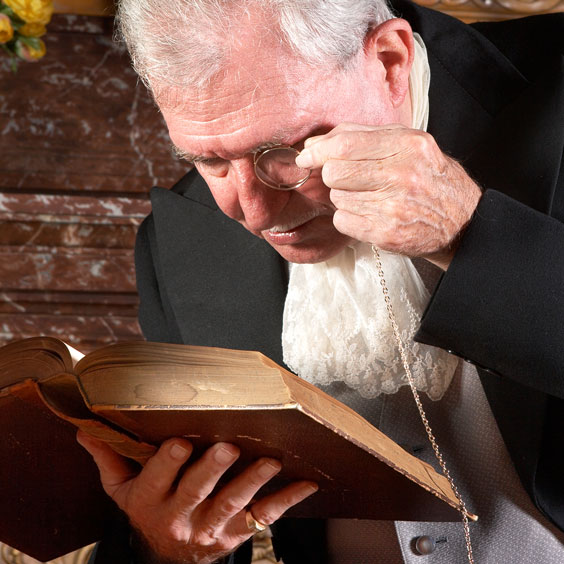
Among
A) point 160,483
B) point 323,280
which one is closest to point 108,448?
point 160,483

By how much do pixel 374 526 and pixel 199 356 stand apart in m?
0.76

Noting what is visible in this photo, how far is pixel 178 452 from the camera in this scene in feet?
2.66

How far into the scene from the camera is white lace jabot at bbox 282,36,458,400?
1.28 metres

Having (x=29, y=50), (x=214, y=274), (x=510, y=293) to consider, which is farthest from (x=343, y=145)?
(x=29, y=50)

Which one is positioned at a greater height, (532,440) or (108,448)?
(108,448)

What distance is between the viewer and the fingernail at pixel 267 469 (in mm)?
829

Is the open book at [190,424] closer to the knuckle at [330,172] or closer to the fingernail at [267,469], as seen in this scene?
the fingernail at [267,469]

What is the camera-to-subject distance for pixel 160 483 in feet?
2.86

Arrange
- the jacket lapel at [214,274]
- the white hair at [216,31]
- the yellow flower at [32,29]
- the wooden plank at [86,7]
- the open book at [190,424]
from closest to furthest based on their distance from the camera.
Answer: the open book at [190,424] < the white hair at [216,31] < the jacket lapel at [214,274] < the yellow flower at [32,29] < the wooden plank at [86,7]

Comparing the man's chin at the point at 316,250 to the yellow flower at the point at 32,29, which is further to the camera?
the yellow flower at the point at 32,29

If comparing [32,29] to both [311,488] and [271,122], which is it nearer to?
[271,122]

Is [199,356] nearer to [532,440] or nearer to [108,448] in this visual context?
[108,448]

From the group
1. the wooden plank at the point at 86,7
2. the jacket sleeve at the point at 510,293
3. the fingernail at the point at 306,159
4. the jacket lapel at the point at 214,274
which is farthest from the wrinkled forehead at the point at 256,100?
the wooden plank at the point at 86,7

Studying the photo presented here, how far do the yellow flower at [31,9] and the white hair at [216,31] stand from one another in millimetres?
748
